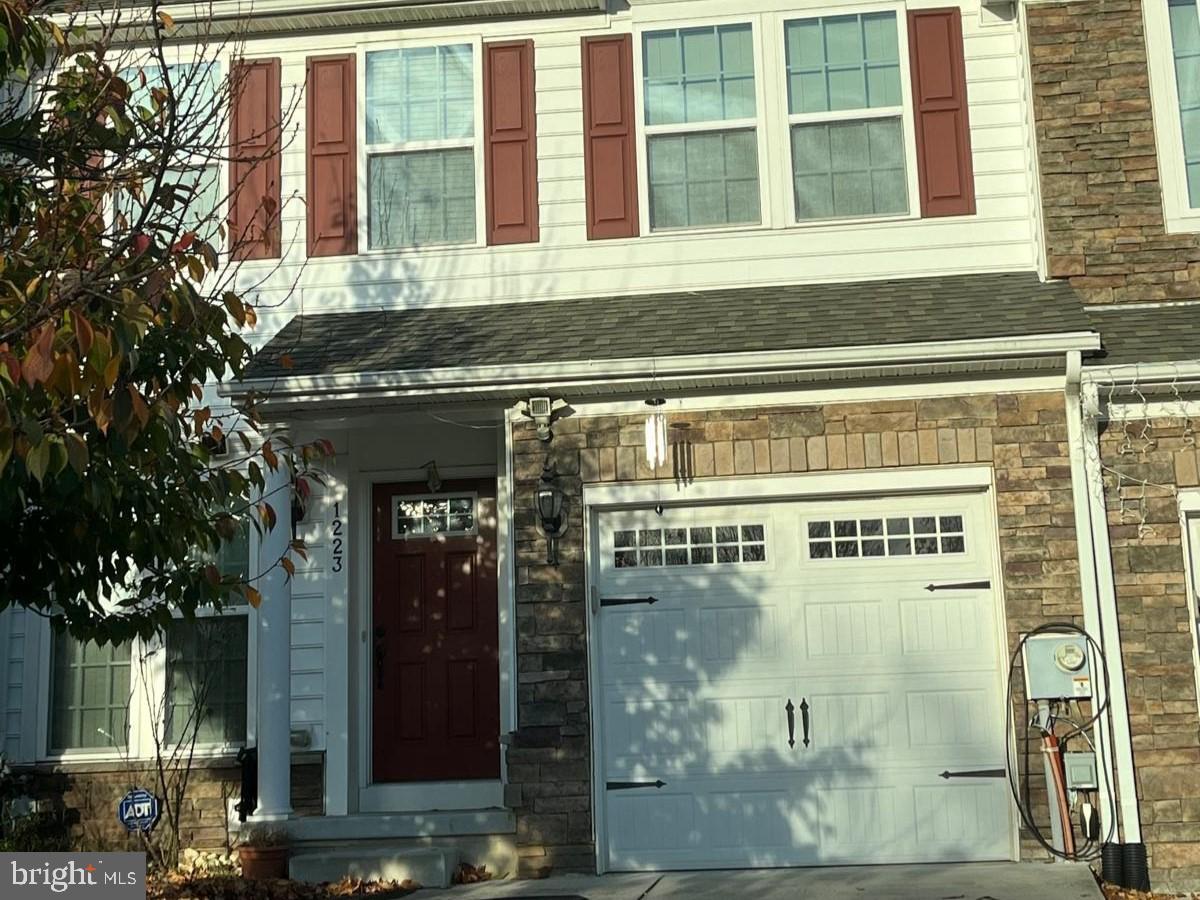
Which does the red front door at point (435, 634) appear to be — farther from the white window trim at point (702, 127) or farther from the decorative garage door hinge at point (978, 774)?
the decorative garage door hinge at point (978, 774)

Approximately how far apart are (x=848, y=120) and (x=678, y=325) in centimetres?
200

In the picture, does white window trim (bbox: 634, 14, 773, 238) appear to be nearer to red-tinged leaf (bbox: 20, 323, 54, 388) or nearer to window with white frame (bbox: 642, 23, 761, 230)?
window with white frame (bbox: 642, 23, 761, 230)

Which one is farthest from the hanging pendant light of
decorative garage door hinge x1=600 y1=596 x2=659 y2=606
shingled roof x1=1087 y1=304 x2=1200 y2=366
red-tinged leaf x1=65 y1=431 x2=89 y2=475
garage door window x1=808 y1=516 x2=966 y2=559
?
red-tinged leaf x1=65 y1=431 x2=89 y2=475

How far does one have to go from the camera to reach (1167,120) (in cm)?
935

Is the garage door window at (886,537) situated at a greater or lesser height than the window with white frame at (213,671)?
greater

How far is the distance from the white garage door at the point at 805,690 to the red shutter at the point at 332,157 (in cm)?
325

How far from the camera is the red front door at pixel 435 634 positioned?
1013 centimetres

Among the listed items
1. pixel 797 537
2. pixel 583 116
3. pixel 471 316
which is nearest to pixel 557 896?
pixel 797 537

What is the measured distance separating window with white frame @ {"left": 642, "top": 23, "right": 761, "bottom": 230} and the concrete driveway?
430 centimetres

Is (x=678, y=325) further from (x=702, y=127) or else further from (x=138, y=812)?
(x=138, y=812)

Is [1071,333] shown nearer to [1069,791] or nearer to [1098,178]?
[1098,178]

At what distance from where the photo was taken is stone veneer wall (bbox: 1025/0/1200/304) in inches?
363

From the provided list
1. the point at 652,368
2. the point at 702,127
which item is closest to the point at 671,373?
the point at 652,368

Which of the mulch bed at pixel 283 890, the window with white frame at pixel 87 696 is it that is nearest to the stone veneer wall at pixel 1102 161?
the mulch bed at pixel 283 890
